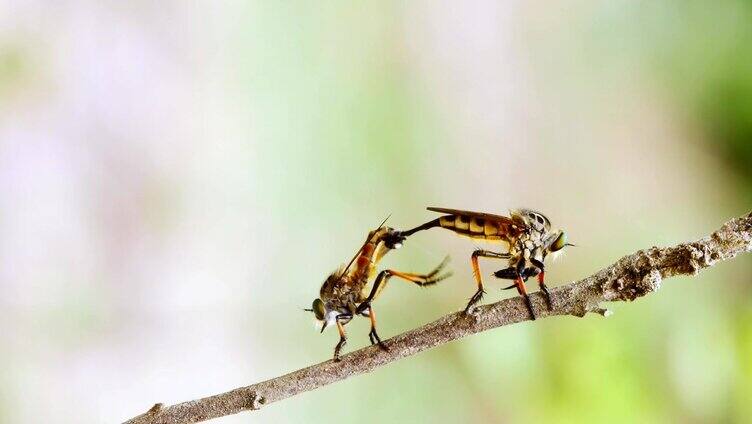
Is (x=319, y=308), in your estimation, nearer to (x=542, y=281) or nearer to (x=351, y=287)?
(x=351, y=287)

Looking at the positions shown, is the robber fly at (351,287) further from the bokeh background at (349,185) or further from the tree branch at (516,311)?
the bokeh background at (349,185)

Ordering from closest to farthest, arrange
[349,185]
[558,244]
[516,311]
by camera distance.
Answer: [516,311] → [558,244] → [349,185]

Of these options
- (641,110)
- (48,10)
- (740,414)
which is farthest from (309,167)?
(740,414)

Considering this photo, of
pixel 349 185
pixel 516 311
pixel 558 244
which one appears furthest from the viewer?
pixel 349 185

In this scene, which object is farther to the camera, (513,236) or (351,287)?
(351,287)

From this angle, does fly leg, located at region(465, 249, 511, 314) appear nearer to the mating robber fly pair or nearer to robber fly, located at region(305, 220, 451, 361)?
the mating robber fly pair

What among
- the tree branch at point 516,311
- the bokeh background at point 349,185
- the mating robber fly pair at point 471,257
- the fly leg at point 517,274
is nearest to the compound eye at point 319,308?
the mating robber fly pair at point 471,257

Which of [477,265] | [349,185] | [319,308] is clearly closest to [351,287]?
[319,308]
